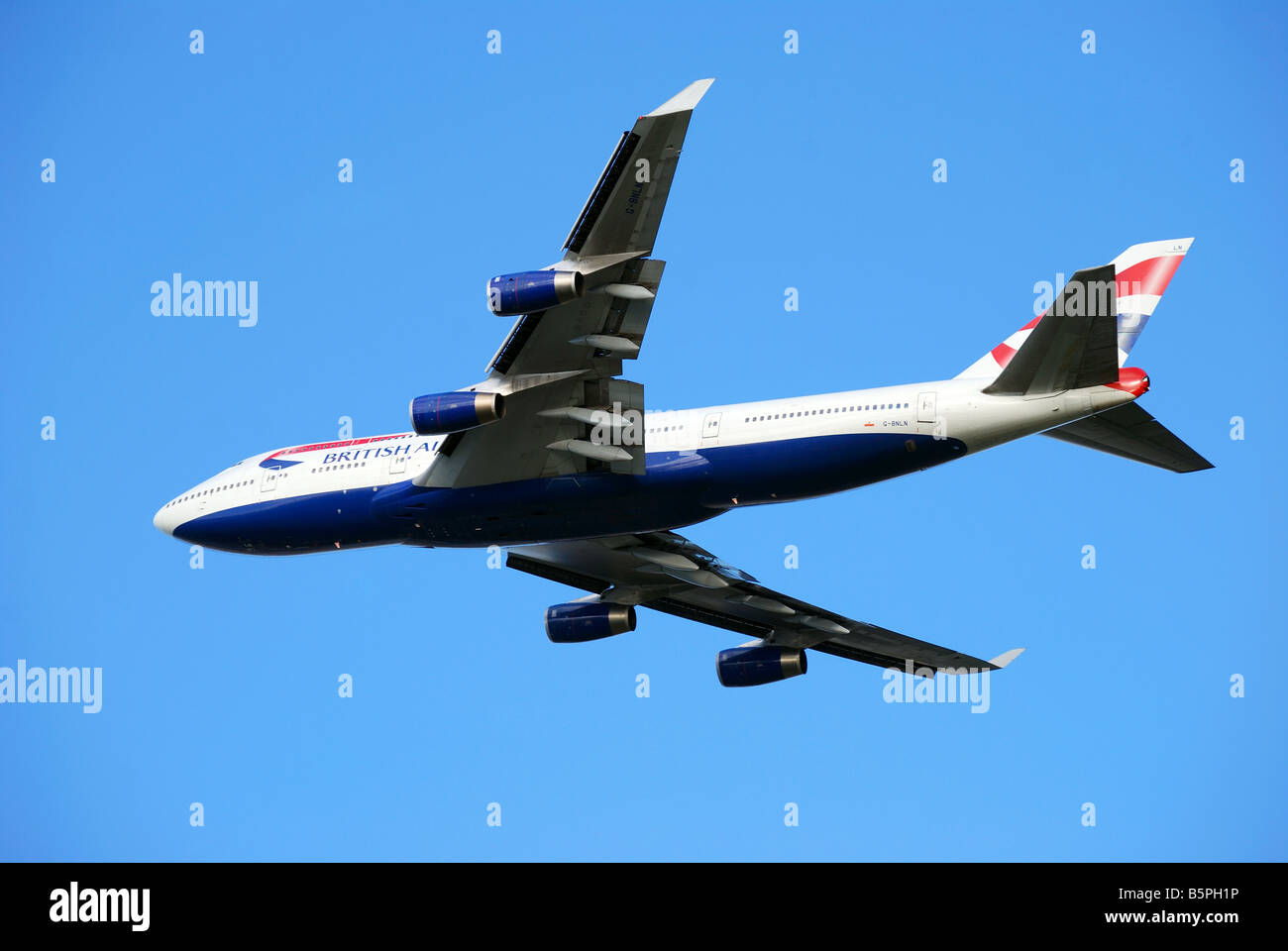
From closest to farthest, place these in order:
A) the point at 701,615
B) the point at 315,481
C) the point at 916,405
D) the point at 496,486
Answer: the point at 916,405 < the point at 496,486 < the point at 315,481 < the point at 701,615

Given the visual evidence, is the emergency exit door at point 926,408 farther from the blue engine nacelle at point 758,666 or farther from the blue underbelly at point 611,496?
the blue engine nacelle at point 758,666

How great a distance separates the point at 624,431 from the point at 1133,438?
10348 millimetres

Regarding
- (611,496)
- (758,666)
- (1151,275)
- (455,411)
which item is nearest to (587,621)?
(758,666)

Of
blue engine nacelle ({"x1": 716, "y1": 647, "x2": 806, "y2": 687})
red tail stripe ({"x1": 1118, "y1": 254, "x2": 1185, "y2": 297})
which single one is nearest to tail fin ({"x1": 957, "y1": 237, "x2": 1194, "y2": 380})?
red tail stripe ({"x1": 1118, "y1": 254, "x2": 1185, "y2": 297})

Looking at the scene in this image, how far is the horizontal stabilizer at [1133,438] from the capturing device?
32.1 meters

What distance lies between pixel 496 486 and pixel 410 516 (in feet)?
7.72

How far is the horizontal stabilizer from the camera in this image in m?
32.1

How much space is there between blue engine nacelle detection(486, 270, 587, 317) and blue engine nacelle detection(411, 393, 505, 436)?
2977 millimetres

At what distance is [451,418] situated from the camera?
3322 cm
